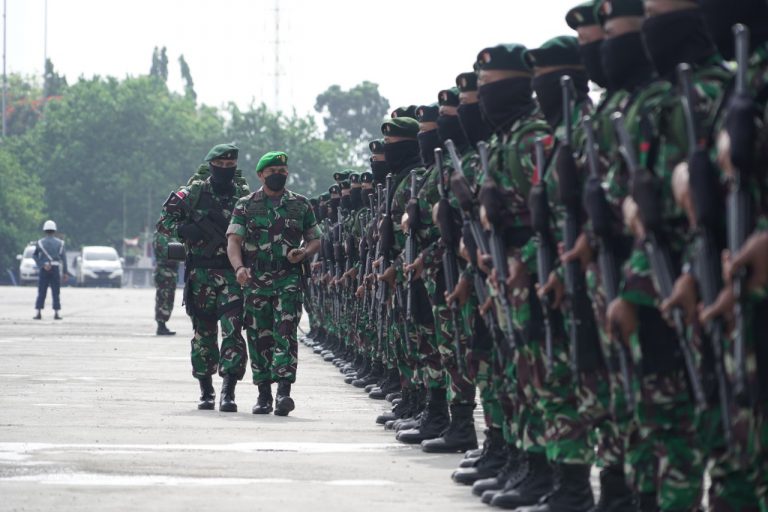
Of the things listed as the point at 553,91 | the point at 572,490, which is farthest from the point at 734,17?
the point at 572,490

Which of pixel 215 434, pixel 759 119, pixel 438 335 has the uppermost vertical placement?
pixel 759 119

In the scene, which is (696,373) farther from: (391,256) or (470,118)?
(391,256)

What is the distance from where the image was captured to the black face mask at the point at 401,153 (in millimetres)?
12500

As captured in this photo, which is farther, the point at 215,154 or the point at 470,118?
the point at 215,154

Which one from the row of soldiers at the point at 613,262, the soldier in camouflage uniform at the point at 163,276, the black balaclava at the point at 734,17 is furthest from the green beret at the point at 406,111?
the soldier in camouflage uniform at the point at 163,276

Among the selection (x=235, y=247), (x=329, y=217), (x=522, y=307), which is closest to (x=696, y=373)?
(x=522, y=307)

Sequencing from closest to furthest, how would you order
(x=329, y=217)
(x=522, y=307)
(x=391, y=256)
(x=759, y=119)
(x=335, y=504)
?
(x=759, y=119), (x=522, y=307), (x=335, y=504), (x=391, y=256), (x=329, y=217)

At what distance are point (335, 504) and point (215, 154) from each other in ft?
19.7

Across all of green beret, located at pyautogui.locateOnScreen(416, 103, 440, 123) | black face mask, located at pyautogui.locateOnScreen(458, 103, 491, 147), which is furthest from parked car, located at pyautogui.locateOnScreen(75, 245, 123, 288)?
black face mask, located at pyautogui.locateOnScreen(458, 103, 491, 147)

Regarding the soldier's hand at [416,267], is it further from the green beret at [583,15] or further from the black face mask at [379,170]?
the green beret at [583,15]

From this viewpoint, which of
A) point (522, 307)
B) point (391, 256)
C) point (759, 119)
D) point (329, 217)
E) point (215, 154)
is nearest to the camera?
point (759, 119)

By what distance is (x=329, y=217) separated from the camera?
2169 cm

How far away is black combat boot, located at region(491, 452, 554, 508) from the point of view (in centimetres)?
809

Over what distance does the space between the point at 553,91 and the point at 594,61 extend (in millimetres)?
712
